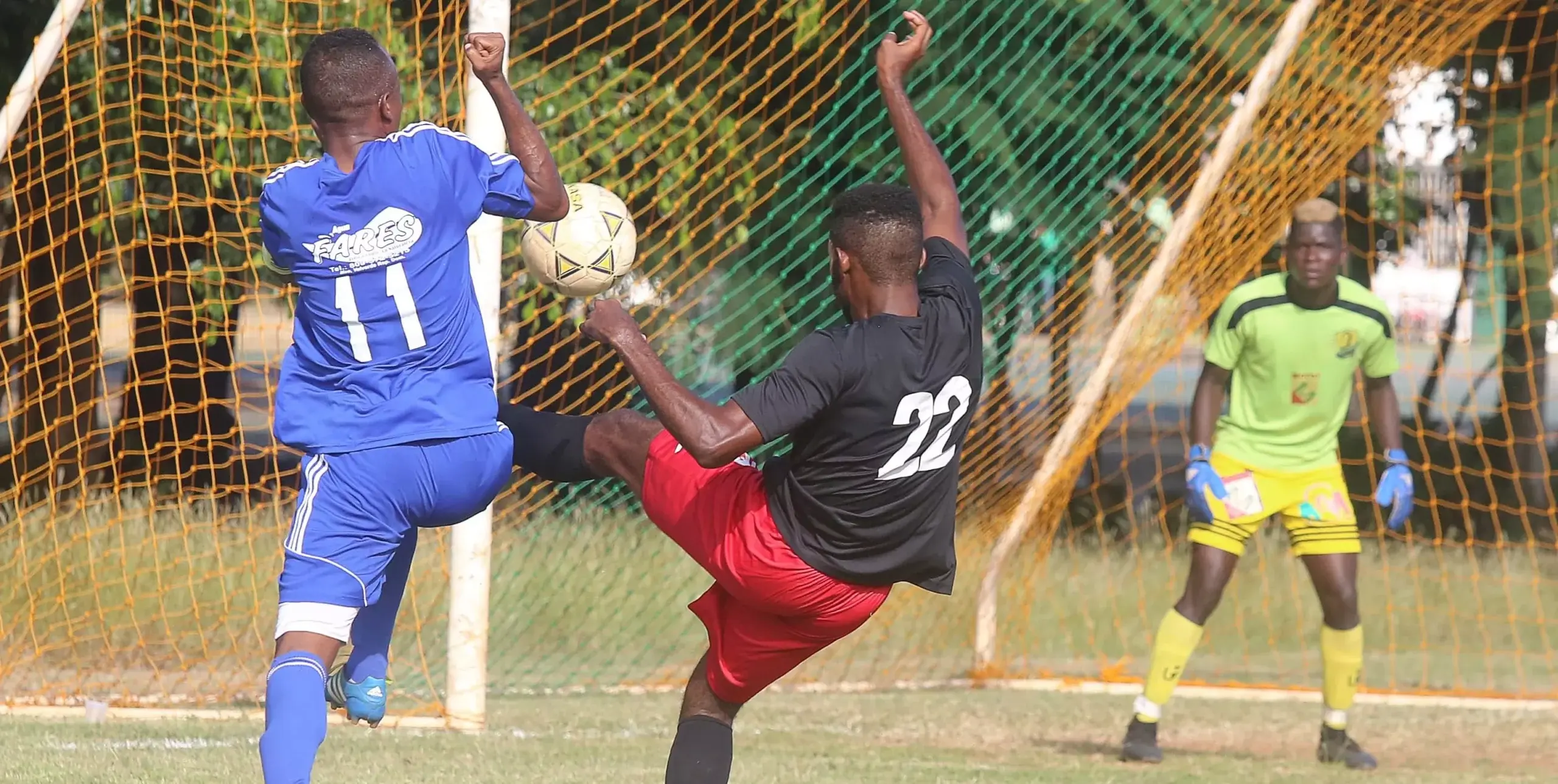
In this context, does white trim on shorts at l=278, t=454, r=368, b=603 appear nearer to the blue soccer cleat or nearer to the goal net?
the blue soccer cleat

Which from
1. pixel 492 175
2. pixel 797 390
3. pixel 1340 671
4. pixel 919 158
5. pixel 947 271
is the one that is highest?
pixel 492 175

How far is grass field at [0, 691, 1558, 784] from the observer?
205 inches

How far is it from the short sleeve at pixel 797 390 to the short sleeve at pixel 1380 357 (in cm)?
337

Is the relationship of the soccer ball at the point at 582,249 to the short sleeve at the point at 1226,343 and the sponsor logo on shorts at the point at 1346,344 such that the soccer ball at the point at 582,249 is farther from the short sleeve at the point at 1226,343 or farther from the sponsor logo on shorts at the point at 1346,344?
the sponsor logo on shorts at the point at 1346,344

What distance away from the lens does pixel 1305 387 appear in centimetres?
644

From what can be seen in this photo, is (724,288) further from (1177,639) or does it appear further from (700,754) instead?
(700,754)

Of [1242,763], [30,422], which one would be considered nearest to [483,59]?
[1242,763]

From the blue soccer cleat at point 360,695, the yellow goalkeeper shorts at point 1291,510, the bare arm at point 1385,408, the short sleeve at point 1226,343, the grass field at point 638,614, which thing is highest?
the short sleeve at point 1226,343

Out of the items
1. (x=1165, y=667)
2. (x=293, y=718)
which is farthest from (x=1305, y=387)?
(x=293, y=718)

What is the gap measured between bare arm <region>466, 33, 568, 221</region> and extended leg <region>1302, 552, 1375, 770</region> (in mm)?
3629

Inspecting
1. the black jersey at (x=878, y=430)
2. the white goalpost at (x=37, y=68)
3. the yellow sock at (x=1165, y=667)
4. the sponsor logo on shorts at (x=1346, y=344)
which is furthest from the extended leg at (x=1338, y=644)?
the white goalpost at (x=37, y=68)

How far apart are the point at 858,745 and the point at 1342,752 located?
1800 millimetres

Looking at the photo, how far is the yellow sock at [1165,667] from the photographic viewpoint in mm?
6336

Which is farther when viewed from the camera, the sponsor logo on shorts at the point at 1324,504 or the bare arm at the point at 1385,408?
the bare arm at the point at 1385,408
